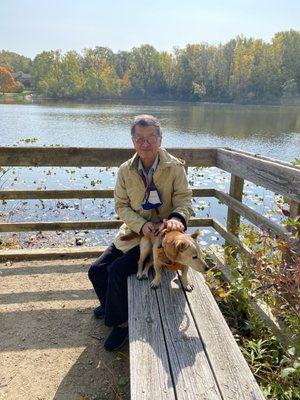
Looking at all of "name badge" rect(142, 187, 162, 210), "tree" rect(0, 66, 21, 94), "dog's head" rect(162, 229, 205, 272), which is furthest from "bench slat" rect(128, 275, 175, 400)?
"tree" rect(0, 66, 21, 94)

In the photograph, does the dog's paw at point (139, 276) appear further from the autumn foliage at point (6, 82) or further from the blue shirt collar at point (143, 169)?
the autumn foliage at point (6, 82)

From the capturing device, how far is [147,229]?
9.73ft

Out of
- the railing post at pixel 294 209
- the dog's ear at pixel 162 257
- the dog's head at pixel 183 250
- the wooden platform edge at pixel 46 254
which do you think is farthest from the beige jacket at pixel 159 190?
the wooden platform edge at pixel 46 254

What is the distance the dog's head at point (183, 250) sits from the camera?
2.53 metres

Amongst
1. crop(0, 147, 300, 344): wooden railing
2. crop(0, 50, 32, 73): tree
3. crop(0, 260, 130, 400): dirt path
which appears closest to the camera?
crop(0, 260, 130, 400): dirt path

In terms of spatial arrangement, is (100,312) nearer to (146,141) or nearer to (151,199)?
(151,199)

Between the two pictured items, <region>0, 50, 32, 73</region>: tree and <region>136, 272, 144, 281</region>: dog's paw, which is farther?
<region>0, 50, 32, 73</region>: tree

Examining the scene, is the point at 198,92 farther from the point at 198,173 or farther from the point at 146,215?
the point at 146,215

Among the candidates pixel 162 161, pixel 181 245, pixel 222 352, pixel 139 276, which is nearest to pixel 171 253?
pixel 181 245

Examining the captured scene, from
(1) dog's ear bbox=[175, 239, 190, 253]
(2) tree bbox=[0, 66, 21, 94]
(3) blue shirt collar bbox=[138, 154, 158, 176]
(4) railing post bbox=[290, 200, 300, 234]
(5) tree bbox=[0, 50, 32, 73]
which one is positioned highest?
(5) tree bbox=[0, 50, 32, 73]

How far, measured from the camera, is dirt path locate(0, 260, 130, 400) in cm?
266

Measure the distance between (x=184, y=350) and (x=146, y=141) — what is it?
1.64 m

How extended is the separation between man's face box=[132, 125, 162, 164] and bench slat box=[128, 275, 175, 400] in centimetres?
112

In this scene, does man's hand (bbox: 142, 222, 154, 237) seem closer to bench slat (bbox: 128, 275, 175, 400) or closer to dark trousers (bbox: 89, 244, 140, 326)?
dark trousers (bbox: 89, 244, 140, 326)
